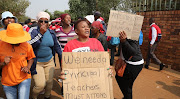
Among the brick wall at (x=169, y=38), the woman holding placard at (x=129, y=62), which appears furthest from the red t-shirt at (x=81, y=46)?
the brick wall at (x=169, y=38)

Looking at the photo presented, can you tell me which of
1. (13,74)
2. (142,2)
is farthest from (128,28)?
(142,2)

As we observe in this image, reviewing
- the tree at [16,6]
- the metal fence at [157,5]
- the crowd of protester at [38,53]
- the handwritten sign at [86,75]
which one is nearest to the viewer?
the handwritten sign at [86,75]

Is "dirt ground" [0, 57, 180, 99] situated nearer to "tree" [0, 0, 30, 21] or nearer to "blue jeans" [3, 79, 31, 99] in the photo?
"blue jeans" [3, 79, 31, 99]

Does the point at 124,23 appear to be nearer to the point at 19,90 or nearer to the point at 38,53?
the point at 38,53

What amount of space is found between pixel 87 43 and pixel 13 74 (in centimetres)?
117

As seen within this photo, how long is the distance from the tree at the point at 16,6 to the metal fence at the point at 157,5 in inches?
1001

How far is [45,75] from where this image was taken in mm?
3271

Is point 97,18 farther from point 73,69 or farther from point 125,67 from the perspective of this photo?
point 73,69

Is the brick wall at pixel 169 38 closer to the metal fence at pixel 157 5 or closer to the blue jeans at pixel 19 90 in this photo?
the metal fence at pixel 157 5

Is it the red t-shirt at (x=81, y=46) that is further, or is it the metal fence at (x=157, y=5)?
the metal fence at (x=157, y=5)

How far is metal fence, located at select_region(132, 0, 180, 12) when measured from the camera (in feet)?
18.8

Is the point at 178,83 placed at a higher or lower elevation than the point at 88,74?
lower

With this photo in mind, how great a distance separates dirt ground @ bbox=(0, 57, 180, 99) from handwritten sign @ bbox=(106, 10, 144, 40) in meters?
1.99

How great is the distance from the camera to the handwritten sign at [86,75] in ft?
6.42
